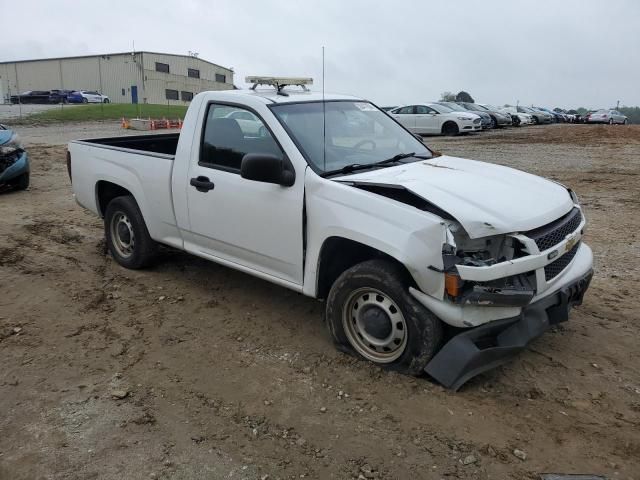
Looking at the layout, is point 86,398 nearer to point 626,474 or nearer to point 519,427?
point 519,427

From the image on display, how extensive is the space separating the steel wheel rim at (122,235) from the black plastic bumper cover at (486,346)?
11.9 ft

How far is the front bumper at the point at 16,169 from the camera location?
9.97 metres

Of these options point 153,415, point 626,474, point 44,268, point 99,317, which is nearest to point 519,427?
point 626,474

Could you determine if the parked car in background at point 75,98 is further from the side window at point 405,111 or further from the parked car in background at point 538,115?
the side window at point 405,111

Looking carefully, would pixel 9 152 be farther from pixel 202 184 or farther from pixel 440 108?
pixel 440 108

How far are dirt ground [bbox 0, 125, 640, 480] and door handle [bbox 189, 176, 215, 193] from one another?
1.07m

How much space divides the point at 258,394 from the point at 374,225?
1.31 m

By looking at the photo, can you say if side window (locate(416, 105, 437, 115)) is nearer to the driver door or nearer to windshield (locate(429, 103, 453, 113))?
windshield (locate(429, 103, 453, 113))

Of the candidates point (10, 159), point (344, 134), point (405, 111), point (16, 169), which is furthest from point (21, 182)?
point (405, 111)

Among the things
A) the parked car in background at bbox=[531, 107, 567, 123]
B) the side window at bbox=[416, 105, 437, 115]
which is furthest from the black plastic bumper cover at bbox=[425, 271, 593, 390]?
the parked car in background at bbox=[531, 107, 567, 123]

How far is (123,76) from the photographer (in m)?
74.2

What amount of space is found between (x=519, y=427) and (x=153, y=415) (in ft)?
7.06

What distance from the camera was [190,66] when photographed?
80000 mm

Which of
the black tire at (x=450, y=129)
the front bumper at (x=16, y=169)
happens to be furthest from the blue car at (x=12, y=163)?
the black tire at (x=450, y=129)
